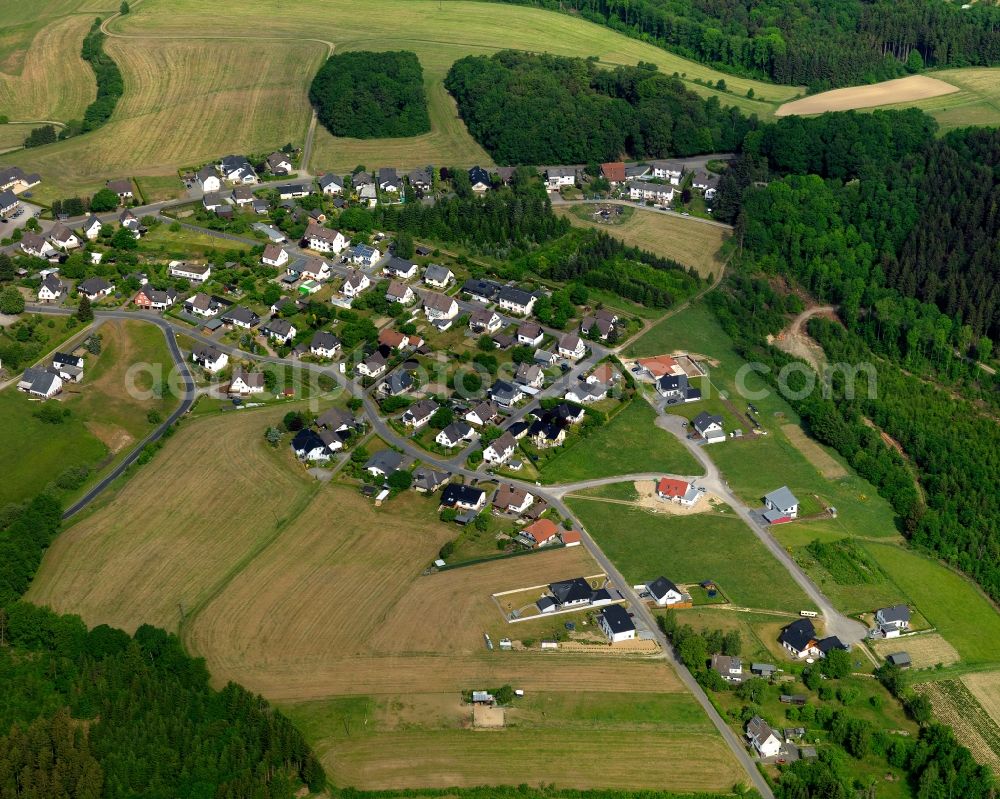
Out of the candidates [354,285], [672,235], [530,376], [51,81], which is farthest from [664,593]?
[51,81]

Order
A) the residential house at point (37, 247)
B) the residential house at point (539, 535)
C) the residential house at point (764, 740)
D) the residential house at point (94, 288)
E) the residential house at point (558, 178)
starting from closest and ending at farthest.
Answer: the residential house at point (764, 740)
the residential house at point (539, 535)
the residential house at point (94, 288)
the residential house at point (37, 247)
the residential house at point (558, 178)

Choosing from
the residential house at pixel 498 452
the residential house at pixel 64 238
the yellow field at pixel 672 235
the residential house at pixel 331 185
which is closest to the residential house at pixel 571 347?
the residential house at pixel 498 452

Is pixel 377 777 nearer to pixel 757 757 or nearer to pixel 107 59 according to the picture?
pixel 757 757

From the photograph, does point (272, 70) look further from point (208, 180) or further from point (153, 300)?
point (153, 300)

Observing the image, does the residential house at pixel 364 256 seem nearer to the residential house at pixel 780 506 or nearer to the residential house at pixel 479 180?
the residential house at pixel 479 180

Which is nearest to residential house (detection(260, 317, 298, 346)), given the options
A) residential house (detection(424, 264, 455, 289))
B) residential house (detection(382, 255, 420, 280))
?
residential house (detection(382, 255, 420, 280))

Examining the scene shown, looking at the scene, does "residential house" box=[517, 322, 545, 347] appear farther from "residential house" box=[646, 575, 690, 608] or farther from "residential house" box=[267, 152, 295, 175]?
"residential house" box=[267, 152, 295, 175]

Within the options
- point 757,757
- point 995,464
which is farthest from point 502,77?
point 757,757
